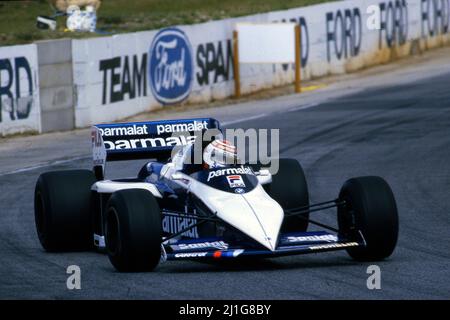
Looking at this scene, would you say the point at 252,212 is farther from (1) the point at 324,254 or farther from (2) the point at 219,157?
(1) the point at 324,254

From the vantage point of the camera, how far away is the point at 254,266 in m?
10.7

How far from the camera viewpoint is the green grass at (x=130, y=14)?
2409 centimetres

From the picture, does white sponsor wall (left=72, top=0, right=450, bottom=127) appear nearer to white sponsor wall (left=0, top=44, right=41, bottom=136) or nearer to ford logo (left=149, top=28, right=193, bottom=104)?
ford logo (left=149, top=28, right=193, bottom=104)

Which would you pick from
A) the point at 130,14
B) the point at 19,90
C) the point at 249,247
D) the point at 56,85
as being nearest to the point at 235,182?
the point at 249,247

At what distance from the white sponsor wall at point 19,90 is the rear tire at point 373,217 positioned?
37.2 feet

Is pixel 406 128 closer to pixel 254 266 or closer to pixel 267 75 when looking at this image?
pixel 267 75

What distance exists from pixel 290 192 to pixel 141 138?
159 cm

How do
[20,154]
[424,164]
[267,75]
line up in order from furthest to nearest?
[267,75]
[20,154]
[424,164]

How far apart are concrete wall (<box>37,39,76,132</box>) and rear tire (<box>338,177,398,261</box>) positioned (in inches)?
475

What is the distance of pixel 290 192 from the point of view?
1184 centimetres

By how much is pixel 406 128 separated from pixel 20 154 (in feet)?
21.1

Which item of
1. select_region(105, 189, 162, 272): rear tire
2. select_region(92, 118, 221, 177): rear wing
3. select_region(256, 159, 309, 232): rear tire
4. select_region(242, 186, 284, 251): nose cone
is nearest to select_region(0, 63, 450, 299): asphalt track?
select_region(105, 189, 162, 272): rear tire

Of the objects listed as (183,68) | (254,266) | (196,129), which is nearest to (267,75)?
(183,68)

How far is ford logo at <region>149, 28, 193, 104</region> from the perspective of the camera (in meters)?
24.8
